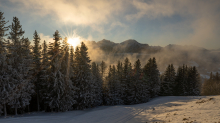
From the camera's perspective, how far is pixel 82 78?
24109 millimetres

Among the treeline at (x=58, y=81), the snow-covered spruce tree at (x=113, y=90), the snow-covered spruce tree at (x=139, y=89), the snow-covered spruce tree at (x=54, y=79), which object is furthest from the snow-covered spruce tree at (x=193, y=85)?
the snow-covered spruce tree at (x=54, y=79)

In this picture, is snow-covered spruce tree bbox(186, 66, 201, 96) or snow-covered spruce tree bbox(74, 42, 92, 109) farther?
snow-covered spruce tree bbox(186, 66, 201, 96)

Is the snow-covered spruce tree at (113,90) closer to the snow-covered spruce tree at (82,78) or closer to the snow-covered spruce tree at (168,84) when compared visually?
the snow-covered spruce tree at (82,78)

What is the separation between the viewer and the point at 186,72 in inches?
1619

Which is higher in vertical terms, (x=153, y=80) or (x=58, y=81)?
(x=58, y=81)

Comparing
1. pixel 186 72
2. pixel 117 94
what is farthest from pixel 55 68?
pixel 186 72

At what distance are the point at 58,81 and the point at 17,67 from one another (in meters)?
6.54

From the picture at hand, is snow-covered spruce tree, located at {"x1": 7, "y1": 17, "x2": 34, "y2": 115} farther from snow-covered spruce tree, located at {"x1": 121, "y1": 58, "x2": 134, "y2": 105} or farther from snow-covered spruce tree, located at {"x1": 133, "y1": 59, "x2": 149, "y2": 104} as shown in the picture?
snow-covered spruce tree, located at {"x1": 133, "y1": 59, "x2": 149, "y2": 104}

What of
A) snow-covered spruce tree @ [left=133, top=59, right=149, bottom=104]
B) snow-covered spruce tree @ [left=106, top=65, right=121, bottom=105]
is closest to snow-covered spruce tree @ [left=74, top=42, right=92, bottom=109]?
snow-covered spruce tree @ [left=106, top=65, right=121, bottom=105]

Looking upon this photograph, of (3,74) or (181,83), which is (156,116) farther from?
(181,83)

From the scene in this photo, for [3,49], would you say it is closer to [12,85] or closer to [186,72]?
[12,85]

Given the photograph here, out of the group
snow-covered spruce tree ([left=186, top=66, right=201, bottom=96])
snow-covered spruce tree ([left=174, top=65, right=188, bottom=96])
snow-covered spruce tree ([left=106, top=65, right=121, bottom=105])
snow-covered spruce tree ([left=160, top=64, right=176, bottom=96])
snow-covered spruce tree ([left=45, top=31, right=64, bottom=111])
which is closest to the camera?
snow-covered spruce tree ([left=45, top=31, right=64, bottom=111])

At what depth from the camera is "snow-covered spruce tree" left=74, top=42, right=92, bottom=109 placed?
78.3 ft

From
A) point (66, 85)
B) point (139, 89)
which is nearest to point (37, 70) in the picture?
point (66, 85)
